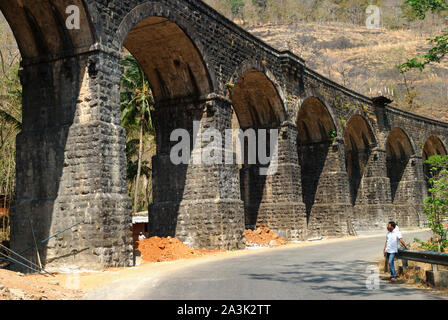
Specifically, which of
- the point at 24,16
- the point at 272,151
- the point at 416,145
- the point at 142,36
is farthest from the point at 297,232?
the point at 416,145

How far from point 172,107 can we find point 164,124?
0.73m

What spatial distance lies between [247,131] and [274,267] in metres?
12.9

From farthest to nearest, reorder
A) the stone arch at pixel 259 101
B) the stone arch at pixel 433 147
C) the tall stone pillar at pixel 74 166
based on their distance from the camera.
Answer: the stone arch at pixel 433 147, the stone arch at pixel 259 101, the tall stone pillar at pixel 74 166

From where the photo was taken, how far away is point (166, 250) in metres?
15.7

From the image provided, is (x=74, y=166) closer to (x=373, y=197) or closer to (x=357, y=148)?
(x=373, y=197)

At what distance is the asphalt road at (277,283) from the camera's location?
7328mm

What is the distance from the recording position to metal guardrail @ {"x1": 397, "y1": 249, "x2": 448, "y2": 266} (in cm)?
764

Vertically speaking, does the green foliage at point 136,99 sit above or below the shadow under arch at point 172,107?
above

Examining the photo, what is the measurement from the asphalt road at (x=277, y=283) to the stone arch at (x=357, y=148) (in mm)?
21371

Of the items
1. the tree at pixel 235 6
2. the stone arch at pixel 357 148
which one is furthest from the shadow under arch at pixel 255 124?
the tree at pixel 235 6

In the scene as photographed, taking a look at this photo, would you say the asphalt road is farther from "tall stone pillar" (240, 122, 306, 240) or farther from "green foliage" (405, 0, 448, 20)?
"tall stone pillar" (240, 122, 306, 240)

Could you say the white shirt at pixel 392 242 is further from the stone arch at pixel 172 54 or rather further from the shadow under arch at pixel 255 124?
the shadow under arch at pixel 255 124

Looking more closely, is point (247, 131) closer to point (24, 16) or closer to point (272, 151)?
point (272, 151)

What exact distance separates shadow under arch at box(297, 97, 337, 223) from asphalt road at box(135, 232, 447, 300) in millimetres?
15919
